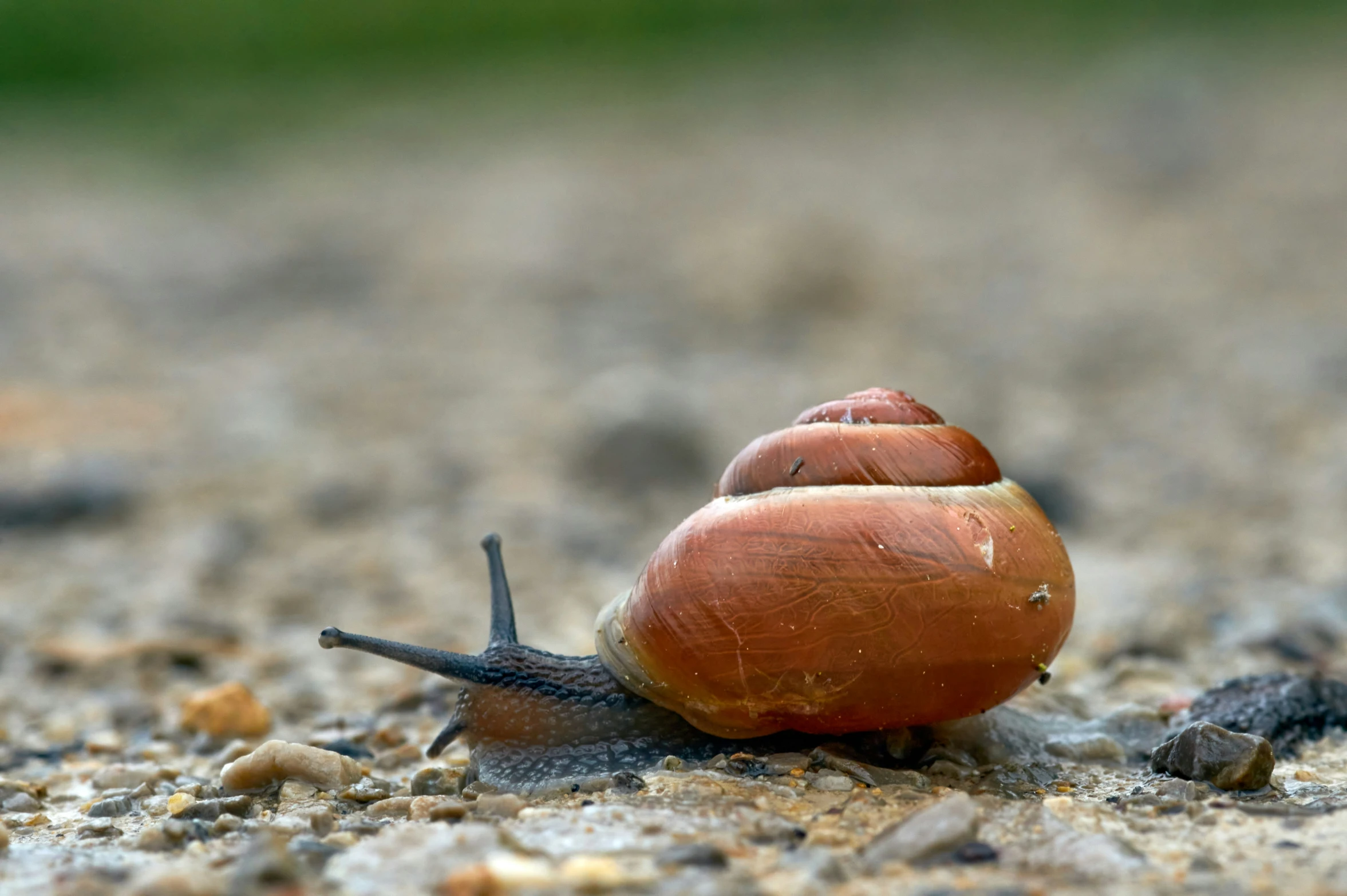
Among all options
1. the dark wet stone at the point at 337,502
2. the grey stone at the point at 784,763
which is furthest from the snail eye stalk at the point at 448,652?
the dark wet stone at the point at 337,502

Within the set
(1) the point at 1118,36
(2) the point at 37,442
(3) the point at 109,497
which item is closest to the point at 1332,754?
(3) the point at 109,497

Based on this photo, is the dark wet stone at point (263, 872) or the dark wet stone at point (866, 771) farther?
the dark wet stone at point (866, 771)

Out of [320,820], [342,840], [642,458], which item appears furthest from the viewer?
[642,458]

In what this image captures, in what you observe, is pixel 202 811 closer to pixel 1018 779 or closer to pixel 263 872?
pixel 263 872

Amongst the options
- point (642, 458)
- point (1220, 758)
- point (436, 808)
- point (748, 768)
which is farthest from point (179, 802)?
point (642, 458)

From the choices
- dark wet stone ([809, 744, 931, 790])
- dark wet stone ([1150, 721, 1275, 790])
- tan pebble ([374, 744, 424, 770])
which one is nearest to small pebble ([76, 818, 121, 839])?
tan pebble ([374, 744, 424, 770])

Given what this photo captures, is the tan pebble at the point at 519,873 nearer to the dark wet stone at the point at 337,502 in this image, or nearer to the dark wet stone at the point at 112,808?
the dark wet stone at the point at 112,808
